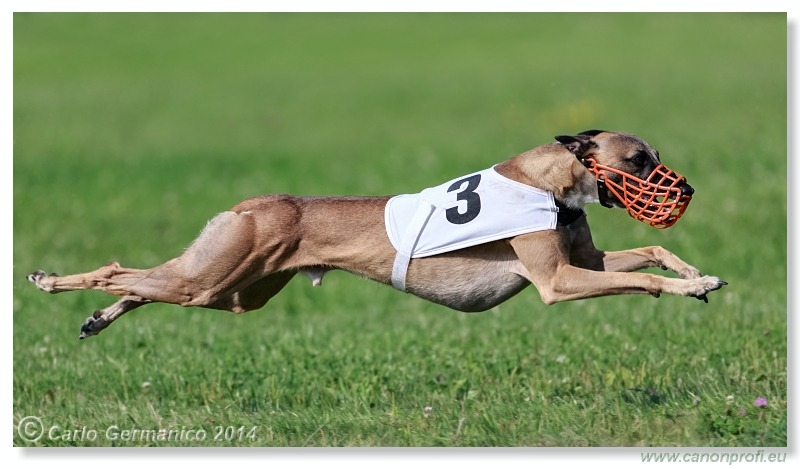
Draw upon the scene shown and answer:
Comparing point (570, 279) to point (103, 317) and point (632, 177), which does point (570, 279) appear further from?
point (103, 317)

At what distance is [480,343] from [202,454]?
304cm

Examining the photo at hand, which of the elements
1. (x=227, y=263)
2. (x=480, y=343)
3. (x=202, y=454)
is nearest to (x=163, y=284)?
(x=227, y=263)

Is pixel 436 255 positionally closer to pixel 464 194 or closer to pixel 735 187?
pixel 464 194

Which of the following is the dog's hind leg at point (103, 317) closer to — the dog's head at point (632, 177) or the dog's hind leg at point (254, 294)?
the dog's hind leg at point (254, 294)

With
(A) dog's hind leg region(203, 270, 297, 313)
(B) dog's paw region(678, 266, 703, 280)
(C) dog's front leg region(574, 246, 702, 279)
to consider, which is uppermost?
(C) dog's front leg region(574, 246, 702, 279)

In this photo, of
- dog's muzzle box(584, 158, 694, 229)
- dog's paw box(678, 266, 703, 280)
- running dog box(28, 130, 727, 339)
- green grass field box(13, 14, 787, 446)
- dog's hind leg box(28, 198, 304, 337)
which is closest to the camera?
dog's muzzle box(584, 158, 694, 229)

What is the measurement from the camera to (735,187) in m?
15.3

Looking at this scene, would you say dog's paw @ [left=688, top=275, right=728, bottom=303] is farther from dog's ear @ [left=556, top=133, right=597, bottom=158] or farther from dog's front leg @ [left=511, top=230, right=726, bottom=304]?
dog's ear @ [left=556, top=133, right=597, bottom=158]

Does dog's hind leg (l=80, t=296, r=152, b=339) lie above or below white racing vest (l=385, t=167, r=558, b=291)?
below

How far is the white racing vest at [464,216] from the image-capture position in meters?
6.81

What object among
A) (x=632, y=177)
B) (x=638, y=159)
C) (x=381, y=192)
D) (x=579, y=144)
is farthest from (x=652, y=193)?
(x=381, y=192)

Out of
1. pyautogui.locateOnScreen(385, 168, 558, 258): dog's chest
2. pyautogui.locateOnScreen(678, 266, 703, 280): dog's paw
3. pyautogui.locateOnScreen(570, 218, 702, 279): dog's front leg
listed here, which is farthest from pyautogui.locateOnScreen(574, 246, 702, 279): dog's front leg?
pyautogui.locateOnScreen(385, 168, 558, 258): dog's chest

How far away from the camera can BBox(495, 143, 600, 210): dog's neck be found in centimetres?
693

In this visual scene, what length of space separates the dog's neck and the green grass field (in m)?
1.38
